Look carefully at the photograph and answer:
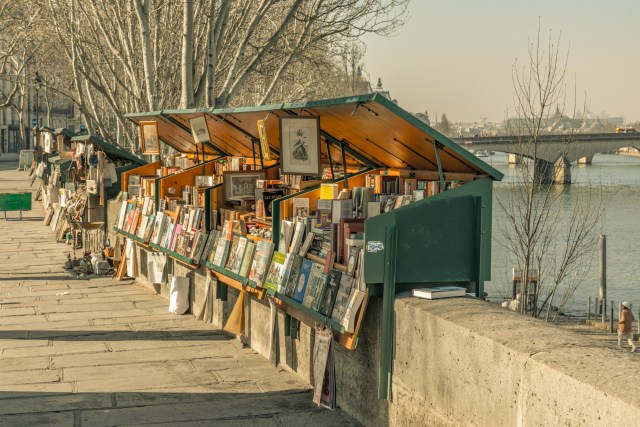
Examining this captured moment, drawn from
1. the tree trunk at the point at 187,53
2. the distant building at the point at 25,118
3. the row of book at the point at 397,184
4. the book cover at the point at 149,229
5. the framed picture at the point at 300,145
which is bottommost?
the book cover at the point at 149,229

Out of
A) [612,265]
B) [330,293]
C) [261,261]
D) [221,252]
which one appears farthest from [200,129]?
[612,265]

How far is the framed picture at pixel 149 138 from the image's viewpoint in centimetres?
1579

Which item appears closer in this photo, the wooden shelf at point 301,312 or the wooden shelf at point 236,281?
the wooden shelf at point 301,312

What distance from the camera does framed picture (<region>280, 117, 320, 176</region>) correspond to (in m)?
9.33

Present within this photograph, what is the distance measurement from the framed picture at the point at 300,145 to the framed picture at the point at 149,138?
627cm

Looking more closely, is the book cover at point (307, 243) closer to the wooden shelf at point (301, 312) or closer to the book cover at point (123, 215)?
the wooden shelf at point (301, 312)

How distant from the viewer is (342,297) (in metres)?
7.63

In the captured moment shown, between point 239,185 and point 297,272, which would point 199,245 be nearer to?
point 239,185

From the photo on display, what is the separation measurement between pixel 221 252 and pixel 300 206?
1876 millimetres

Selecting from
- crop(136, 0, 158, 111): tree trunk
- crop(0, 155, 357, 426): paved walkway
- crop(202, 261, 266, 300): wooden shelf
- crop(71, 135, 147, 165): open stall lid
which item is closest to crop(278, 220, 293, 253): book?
crop(202, 261, 266, 300): wooden shelf

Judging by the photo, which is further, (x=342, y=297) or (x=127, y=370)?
(x=127, y=370)

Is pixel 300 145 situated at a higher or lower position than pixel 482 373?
higher

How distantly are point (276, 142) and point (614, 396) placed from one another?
314 inches

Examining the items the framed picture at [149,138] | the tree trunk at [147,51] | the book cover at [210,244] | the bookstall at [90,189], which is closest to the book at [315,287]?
the book cover at [210,244]
